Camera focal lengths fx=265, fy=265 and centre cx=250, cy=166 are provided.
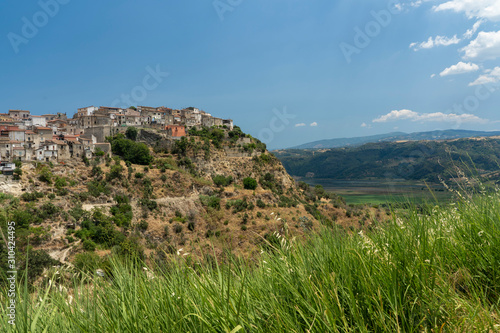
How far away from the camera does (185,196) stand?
34.9 meters

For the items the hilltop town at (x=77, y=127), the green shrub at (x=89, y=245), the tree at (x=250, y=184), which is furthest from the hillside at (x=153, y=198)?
the hilltop town at (x=77, y=127)

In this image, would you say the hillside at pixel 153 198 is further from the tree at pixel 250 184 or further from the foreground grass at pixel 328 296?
the foreground grass at pixel 328 296

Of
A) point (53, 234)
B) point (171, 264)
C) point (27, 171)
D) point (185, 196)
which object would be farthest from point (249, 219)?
point (171, 264)

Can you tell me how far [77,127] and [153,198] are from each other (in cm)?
2504

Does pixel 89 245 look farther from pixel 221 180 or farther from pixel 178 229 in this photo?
pixel 221 180

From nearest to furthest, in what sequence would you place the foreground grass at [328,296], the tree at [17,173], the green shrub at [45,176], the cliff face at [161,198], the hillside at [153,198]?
the foreground grass at [328,296] → the hillside at [153,198] → the cliff face at [161,198] → the tree at [17,173] → the green shrub at [45,176]

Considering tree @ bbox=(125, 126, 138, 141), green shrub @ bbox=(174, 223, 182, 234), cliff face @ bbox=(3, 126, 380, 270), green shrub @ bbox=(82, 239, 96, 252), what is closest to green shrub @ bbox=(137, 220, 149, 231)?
cliff face @ bbox=(3, 126, 380, 270)

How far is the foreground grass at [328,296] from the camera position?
1.15 meters

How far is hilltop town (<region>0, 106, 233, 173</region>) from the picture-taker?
32562mm

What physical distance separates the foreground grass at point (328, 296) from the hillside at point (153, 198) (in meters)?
14.8

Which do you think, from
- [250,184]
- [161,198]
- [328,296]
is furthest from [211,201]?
[328,296]

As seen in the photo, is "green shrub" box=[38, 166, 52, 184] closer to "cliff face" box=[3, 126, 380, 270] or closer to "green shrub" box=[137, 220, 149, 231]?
"cliff face" box=[3, 126, 380, 270]

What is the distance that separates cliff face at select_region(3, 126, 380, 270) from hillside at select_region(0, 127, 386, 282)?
10 cm

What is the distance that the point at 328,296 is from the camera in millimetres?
1281
